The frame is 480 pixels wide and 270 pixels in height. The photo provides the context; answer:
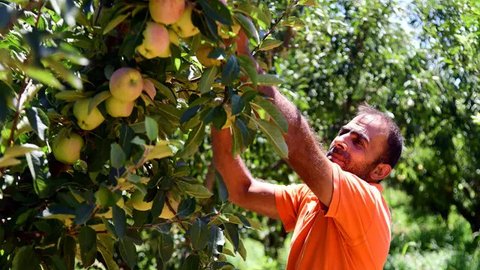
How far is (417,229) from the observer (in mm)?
9820

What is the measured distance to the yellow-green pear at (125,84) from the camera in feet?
4.73

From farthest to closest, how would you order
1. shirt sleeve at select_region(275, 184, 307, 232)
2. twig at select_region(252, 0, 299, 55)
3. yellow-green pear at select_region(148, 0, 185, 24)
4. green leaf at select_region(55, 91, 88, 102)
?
1. shirt sleeve at select_region(275, 184, 307, 232)
2. twig at select_region(252, 0, 299, 55)
3. green leaf at select_region(55, 91, 88, 102)
4. yellow-green pear at select_region(148, 0, 185, 24)

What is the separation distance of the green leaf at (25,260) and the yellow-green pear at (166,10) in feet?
1.62

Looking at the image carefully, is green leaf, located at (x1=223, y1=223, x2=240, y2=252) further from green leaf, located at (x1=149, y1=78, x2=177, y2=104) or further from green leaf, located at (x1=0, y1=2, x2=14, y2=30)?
green leaf, located at (x1=0, y1=2, x2=14, y2=30)

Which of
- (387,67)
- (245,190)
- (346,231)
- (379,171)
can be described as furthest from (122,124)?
(387,67)

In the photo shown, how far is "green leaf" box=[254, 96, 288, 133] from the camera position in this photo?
1582mm

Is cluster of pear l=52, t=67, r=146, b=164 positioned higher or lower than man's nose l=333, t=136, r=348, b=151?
higher

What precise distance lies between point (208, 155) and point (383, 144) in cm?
230

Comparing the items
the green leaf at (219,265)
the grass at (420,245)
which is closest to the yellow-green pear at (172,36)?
the green leaf at (219,265)

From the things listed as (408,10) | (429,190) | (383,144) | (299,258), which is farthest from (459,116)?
(429,190)

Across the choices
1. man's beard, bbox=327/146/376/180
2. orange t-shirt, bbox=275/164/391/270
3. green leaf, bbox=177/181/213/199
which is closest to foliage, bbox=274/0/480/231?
man's beard, bbox=327/146/376/180

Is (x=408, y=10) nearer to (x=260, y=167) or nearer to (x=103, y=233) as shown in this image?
(x=260, y=167)

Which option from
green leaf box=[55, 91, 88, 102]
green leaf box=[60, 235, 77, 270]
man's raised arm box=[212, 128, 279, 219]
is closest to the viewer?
green leaf box=[55, 91, 88, 102]

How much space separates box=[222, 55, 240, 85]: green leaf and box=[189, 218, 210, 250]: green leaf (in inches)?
12.9
